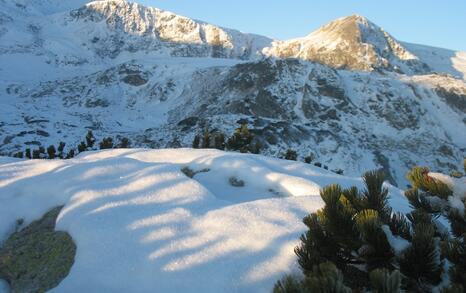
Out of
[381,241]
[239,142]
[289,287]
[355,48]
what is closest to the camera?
[289,287]

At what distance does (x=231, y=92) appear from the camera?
210 feet

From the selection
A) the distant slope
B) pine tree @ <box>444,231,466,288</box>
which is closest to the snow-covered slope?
pine tree @ <box>444,231,466,288</box>

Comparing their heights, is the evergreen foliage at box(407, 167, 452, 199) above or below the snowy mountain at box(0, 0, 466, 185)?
above

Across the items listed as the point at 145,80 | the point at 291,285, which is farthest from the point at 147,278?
the point at 145,80

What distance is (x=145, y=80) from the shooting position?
270 feet

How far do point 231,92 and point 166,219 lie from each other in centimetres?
5880

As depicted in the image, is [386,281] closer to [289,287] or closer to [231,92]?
[289,287]

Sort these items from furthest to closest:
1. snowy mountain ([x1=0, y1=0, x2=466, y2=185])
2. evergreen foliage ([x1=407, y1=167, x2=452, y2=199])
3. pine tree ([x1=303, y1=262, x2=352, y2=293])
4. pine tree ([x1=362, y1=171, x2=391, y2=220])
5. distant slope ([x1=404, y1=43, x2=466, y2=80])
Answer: distant slope ([x1=404, y1=43, x2=466, y2=80]) < snowy mountain ([x1=0, y1=0, x2=466, y2=185]) < evergreen foliage ([x1=407, y1=167, x2=452, y2=199]) < pine tree ([x1=362, y1=171, x2=391, y2=220]) < pine tree ([x1=303, y1=262, x2=352, y2=293])

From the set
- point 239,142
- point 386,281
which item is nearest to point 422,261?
point 386,281

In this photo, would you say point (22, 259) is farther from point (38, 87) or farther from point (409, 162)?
point (38, 87)

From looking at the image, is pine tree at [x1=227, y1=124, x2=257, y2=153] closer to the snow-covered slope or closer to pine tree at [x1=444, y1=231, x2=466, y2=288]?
the snow-covered slope

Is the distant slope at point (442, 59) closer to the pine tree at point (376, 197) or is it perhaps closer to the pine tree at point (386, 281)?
the pine tree at point (376, 197)

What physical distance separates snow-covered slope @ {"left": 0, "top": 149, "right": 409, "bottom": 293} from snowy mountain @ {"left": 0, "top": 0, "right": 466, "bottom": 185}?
82.4 ft

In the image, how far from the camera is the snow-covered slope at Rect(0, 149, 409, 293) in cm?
463
